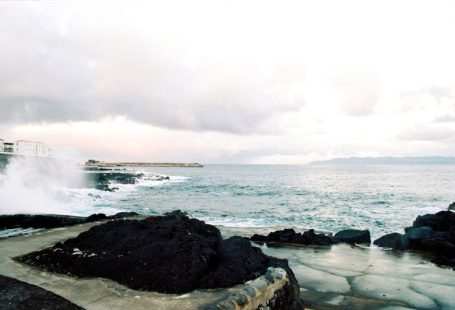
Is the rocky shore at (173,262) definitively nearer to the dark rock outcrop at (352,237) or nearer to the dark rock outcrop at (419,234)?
the dark rock outcrop at (352,237)

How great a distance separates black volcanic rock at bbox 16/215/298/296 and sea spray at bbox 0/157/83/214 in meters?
12.2

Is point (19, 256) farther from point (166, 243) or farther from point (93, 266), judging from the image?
point (166, 243)

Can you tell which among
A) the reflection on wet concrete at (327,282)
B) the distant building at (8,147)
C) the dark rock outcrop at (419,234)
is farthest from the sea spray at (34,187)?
the dark rock outcrop at (419,234)

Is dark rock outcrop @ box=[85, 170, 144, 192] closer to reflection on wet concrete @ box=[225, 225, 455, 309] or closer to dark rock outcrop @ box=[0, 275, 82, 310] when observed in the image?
reflection on wet concrete @ box=[225, 225, 455, 309]

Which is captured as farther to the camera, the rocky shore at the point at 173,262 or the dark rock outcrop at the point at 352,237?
the dark rock outcrop at the point at 352,237

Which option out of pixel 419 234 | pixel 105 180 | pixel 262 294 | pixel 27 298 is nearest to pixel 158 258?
pixel 262 294

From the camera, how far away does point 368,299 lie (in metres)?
6.73

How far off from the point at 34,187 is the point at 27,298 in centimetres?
2790

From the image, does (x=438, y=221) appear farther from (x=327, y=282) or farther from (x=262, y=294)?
(x=262, y=294)

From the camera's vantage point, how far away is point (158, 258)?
488 cm

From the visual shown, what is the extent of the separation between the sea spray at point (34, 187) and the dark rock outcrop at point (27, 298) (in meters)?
13.5

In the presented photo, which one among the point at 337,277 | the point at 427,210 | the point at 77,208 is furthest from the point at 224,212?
the point at 337,277

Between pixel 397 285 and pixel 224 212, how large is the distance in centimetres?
1881

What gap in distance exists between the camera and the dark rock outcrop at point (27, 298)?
3604mm
